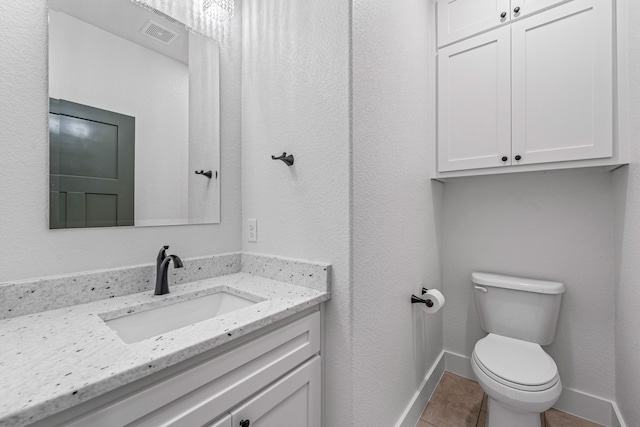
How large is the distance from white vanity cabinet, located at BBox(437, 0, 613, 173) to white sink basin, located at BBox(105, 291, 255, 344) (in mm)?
1542

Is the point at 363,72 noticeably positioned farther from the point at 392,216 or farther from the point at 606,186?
the point at 606,186

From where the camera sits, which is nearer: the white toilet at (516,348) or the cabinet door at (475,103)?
the white toilet at (516,348)

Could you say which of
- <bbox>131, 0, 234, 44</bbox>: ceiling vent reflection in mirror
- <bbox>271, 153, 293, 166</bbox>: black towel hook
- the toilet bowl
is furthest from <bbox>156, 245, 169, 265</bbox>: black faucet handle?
the toilet bowl

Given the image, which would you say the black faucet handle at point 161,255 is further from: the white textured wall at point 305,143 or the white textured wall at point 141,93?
the white textured wall at point 305,143

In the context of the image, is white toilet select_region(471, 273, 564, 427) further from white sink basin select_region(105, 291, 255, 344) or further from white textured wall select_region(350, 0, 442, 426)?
white sink basin select_region(105, 291, 255, 344)

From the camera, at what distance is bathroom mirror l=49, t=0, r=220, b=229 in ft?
3.08

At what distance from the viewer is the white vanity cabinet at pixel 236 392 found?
22.6 inches

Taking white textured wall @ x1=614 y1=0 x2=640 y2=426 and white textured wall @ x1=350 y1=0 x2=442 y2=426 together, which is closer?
white textured wall @ x1=350 y1=0 x2=442 y2=426

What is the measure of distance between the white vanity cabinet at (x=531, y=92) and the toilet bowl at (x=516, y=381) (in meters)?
1.03

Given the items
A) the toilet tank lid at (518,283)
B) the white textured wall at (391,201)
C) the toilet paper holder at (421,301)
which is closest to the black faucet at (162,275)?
the white textured wall at (391,201)

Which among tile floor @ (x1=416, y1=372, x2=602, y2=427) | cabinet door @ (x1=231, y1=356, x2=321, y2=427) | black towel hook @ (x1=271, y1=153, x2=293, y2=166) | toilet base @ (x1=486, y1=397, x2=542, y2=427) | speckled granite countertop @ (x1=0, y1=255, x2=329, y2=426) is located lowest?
tile floor @ (x1=416, y1=372, x2=602, y2=427)

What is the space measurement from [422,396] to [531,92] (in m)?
1.85

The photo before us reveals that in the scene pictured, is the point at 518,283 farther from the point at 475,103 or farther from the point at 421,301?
the point at 475,103

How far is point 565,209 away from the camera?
65.4 inches
